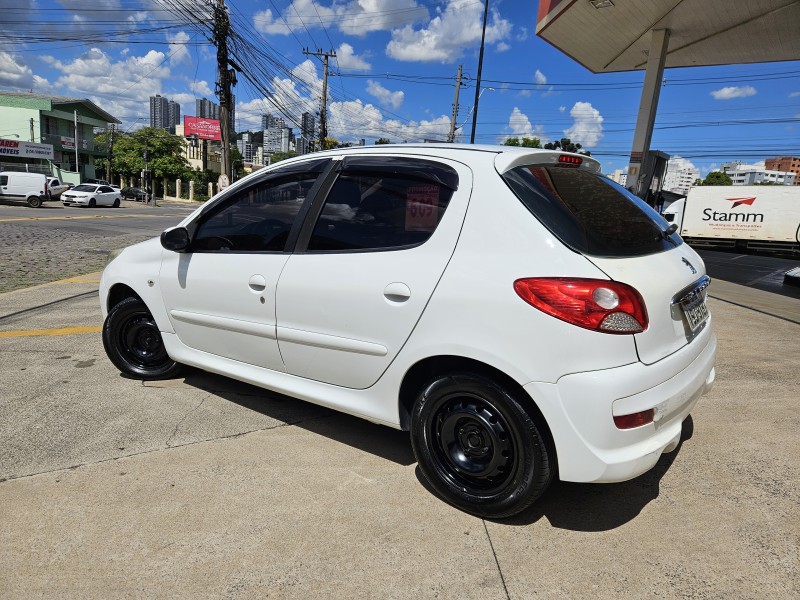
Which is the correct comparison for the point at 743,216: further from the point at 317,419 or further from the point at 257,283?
the point at 257,283

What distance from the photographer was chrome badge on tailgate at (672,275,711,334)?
91.8 inches

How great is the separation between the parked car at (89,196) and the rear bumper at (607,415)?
Result: 36269mm

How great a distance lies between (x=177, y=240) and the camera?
3.34m

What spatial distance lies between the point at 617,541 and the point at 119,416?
3011 millimetres

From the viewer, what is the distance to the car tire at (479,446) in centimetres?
218

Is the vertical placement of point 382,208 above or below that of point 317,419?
above

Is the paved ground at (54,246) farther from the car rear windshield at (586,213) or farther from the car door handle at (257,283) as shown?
the car rear windshield at (586,213)

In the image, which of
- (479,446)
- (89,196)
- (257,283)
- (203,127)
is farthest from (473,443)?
(203,127)

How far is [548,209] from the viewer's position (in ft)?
7.38

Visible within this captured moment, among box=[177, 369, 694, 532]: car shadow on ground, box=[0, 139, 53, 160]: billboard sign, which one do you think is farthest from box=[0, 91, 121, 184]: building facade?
box=[177, 369, 694, 532]: car shadow on ground

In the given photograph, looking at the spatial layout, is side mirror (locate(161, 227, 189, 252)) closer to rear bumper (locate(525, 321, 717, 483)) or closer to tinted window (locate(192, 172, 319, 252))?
tinted window (locate(192, 172, 319, 252))

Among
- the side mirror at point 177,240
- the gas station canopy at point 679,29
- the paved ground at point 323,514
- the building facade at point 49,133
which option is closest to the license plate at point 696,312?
the paved ground at point 323,514

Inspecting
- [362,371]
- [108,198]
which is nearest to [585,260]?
[362,371]

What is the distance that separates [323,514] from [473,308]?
1.20m
